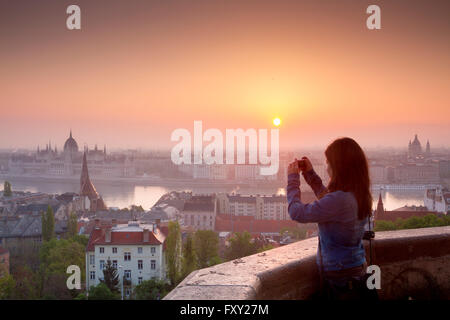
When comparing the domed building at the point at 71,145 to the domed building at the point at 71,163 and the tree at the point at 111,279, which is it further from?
the tree at the point at 111,279

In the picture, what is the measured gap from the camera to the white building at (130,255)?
23.5ft

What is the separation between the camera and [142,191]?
61.2ft

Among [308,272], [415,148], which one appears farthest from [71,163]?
[308,272]

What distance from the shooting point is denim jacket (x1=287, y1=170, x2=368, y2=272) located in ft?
2.23

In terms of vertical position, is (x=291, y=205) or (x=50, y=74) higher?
(x=50, y=74)

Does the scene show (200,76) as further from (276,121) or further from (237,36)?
(276,121)

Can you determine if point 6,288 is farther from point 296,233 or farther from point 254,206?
point 254,206

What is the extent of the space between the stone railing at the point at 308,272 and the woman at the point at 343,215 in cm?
9

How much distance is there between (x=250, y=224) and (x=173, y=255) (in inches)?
195

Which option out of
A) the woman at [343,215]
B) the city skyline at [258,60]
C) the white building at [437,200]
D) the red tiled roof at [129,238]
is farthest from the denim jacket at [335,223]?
the white building at [437,200]

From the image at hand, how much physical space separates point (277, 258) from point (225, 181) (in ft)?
59.5

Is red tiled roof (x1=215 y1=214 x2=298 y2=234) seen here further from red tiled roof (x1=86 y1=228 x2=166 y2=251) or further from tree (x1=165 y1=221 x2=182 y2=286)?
tree (x1=165 y1=221 x2=182 y2=286)
